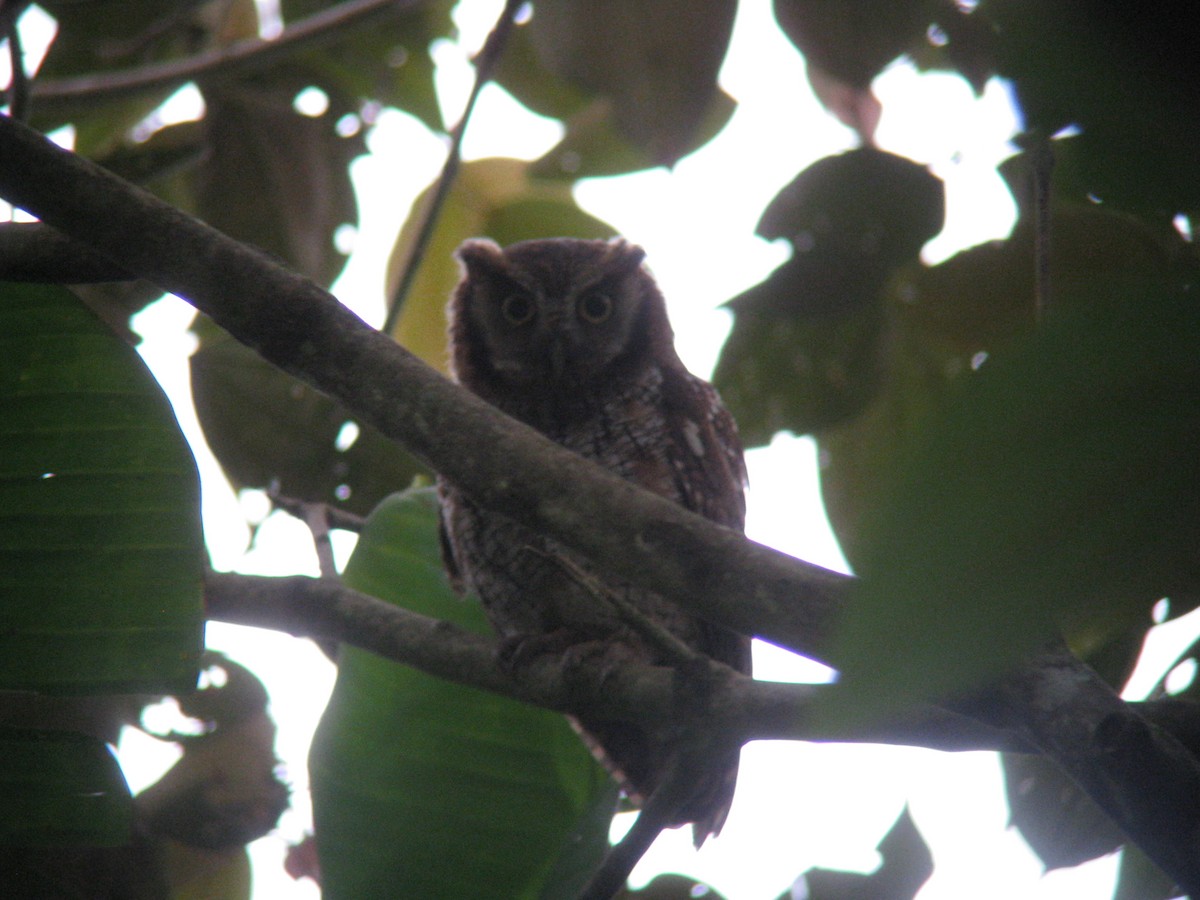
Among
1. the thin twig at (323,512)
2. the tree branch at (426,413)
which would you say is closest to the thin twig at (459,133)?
the thin twig at (323,512)

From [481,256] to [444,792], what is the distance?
6.32 feet

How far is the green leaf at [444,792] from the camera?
1998mm

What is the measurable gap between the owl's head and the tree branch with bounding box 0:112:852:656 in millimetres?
2035

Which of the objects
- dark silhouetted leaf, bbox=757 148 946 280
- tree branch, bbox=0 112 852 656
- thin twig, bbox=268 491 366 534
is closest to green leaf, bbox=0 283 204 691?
tree branch, bbox=0 112 852 656

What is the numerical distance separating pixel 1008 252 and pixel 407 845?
1.74m

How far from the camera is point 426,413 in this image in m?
1.18

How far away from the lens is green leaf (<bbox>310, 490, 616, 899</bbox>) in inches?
78.7

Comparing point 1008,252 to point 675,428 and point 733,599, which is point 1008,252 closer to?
point 675,428

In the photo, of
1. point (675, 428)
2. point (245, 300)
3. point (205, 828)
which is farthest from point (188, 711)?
point (245, 300)

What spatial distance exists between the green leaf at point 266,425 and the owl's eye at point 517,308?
2.75ft

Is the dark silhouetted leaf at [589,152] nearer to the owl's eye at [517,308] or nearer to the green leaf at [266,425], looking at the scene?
the owl's eye at [517,308]

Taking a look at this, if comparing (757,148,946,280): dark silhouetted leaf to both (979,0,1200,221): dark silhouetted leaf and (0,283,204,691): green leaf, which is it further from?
(979,0,1200,221): dark silhouetted leaf

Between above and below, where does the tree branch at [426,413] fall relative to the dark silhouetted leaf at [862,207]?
below

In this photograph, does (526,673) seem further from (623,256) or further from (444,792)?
(623,256)
